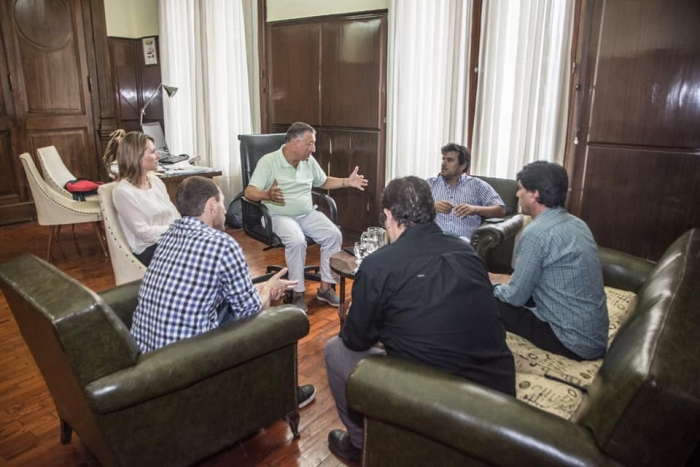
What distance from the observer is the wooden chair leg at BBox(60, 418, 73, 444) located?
6.39 ft

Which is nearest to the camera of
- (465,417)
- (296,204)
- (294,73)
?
(465,417)

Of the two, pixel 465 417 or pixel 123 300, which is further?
pixel 123 300

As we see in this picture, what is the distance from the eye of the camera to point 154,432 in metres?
1.54

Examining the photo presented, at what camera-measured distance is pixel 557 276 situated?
1.84 metres

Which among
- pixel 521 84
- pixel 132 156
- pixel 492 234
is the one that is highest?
pixel 521 84

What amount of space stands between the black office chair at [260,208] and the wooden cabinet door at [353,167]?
746mm

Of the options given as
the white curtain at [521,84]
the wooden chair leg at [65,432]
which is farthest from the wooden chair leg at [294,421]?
the white curtain at [521,84]

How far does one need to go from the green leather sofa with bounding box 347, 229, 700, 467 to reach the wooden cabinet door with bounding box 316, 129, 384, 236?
2880 mm

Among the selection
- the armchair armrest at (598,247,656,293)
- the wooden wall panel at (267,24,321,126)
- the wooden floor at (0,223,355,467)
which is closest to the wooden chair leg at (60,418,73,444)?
the wooden floor at (0,223,355,467)

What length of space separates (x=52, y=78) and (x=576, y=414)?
592 centimetres

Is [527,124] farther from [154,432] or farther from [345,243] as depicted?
[154,432]

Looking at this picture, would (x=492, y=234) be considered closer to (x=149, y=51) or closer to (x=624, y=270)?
(x=624, y=270)

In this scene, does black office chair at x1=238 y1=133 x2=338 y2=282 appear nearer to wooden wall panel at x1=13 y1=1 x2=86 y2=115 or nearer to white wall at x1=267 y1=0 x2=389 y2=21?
white wall at x1=267 y1=0 x2=389 y2=21

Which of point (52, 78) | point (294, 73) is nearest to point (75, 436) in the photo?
point (294, 73)
